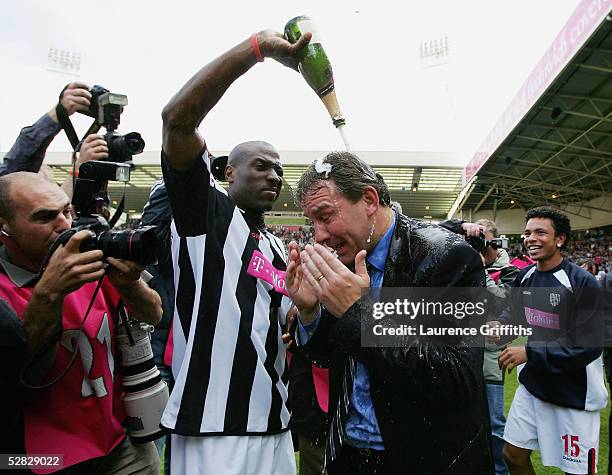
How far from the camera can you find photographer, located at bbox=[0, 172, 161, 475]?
4.91 feet

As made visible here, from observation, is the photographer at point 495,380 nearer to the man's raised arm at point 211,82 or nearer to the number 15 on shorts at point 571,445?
the number 15 on shorts at point 571,445

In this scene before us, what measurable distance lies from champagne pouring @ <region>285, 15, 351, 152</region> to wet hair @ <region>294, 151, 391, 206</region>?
0.09 metres

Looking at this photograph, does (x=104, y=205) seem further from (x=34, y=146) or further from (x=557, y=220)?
(x=557, y=220)

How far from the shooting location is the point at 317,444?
10.0ft

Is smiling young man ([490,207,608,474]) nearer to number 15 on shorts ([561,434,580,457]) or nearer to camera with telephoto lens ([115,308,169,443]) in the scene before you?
number 15 on shorts ([561,434,580,457])

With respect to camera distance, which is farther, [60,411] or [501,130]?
[501,130]

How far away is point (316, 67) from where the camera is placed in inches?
66.2

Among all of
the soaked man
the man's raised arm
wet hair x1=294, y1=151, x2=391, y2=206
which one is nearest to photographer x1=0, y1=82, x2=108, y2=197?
the man's raised arm

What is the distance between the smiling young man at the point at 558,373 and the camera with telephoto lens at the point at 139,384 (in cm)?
252

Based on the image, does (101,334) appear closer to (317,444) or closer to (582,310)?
(317,444)

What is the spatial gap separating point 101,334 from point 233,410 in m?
0.62

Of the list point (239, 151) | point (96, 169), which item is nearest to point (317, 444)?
point (239, 151)

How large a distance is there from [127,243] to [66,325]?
0.47 m

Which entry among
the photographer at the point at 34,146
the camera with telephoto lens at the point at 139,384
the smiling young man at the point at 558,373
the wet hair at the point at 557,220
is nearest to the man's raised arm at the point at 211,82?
the camera with telephoto lens at the point at 139,384
